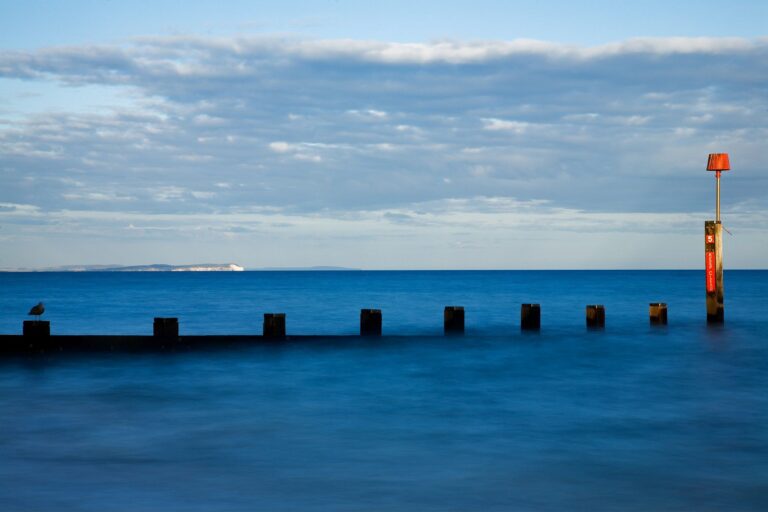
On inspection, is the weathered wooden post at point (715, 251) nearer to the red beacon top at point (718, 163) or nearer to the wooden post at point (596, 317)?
the red beacon top at point (718, 163)

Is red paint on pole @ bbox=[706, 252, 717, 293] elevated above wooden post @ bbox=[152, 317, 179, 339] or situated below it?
above

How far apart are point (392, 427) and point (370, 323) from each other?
1306cm

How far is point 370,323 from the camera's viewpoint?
90.0ft

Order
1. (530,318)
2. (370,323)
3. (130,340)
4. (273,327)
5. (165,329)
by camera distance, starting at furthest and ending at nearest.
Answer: (530,318), (370,323), (273,327), (165,329), (130,340)

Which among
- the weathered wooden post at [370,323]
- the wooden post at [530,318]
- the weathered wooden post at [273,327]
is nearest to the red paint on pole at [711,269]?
the wooden post at [530,318]

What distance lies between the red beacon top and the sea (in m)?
6.14

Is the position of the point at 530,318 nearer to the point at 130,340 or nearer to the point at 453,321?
the point at 453,321

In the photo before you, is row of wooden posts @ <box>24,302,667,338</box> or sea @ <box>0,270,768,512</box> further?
row of wooden posts @ <box>24,302,667,338</box>

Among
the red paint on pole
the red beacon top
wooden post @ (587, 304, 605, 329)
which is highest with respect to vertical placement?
the red beacon top

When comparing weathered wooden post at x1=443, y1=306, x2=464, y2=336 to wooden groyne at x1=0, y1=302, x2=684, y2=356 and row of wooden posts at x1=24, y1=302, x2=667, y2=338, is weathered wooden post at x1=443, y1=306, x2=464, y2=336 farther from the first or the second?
wooden groyne at x1=0, y1=302, x2=684, y2=356

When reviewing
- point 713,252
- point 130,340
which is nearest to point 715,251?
point 713,252

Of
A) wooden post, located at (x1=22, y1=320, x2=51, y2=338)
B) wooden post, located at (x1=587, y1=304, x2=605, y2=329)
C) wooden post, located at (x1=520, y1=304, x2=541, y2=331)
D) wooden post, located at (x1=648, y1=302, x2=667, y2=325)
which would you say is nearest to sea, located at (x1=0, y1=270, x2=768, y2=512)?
wooden post, located at (x1=22, y1=320, x2=51, y2=338)

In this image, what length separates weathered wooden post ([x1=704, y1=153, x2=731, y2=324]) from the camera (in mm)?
28906

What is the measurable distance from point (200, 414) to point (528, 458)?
583 centimetres
